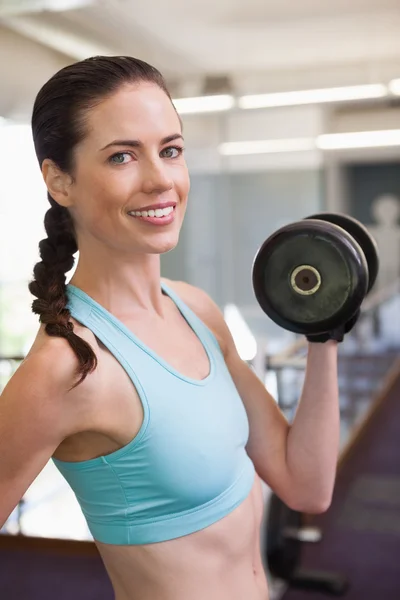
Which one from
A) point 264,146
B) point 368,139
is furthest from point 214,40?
point 368,139

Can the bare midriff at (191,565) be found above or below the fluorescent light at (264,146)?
below

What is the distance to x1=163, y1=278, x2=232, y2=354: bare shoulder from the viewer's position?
1217mm

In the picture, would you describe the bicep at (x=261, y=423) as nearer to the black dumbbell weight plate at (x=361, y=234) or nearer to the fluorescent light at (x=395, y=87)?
the black dumbbell weight plate at (x=361, y=234)

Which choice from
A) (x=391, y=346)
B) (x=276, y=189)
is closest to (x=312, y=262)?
(x=276, y=189)

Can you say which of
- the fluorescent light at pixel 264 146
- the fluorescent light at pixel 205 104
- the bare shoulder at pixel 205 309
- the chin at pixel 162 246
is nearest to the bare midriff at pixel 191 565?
the bare shoulder at pixel 205 309

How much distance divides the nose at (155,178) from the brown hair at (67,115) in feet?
0.29

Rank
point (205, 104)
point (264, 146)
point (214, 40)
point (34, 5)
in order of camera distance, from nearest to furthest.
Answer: point (34, 5), point (214, 40), point (205, 104), point (264, 146)

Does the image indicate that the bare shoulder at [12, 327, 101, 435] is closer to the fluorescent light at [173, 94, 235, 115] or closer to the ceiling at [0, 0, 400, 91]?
the ceiling at [0, 0, 400, 91]

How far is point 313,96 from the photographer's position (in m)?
5.41

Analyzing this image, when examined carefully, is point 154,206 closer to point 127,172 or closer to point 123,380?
point 127,172

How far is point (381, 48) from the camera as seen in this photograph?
588cm

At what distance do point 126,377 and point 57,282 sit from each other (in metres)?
0.16

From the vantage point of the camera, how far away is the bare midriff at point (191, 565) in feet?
3.27

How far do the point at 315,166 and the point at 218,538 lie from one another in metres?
6.16
